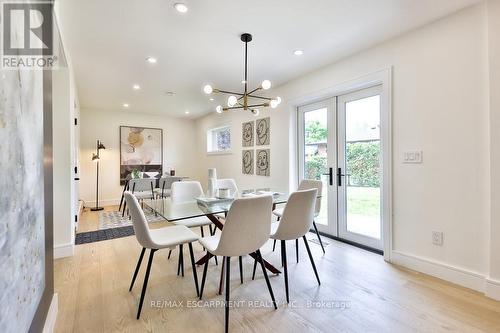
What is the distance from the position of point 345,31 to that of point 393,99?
0.91 metres

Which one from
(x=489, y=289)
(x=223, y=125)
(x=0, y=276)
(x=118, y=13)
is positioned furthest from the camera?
(x=223, y=125)

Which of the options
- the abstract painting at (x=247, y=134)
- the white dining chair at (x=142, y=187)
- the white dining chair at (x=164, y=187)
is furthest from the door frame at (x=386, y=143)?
the white dining chair at (x=142, y=187)

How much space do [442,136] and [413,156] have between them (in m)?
0.31

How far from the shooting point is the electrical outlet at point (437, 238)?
2.30m

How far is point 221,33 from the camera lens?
97.0 inches

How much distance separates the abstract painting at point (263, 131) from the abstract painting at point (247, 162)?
39 centimetres

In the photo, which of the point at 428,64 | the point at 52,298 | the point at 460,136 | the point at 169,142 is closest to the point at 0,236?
the point at 52,298

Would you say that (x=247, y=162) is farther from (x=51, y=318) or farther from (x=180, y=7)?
(x=51, y=318)

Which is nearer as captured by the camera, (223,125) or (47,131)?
(47,131)

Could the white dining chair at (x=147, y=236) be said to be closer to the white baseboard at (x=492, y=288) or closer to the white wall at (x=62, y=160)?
the white wall at (x=62, y=160)

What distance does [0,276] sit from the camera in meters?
0.77

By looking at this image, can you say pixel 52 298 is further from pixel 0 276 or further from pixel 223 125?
pixel 223 125

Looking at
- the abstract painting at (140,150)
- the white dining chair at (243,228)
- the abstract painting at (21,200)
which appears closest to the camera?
the abstract painting at (21,200)

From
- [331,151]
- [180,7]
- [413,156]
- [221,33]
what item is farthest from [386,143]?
[180,7]
